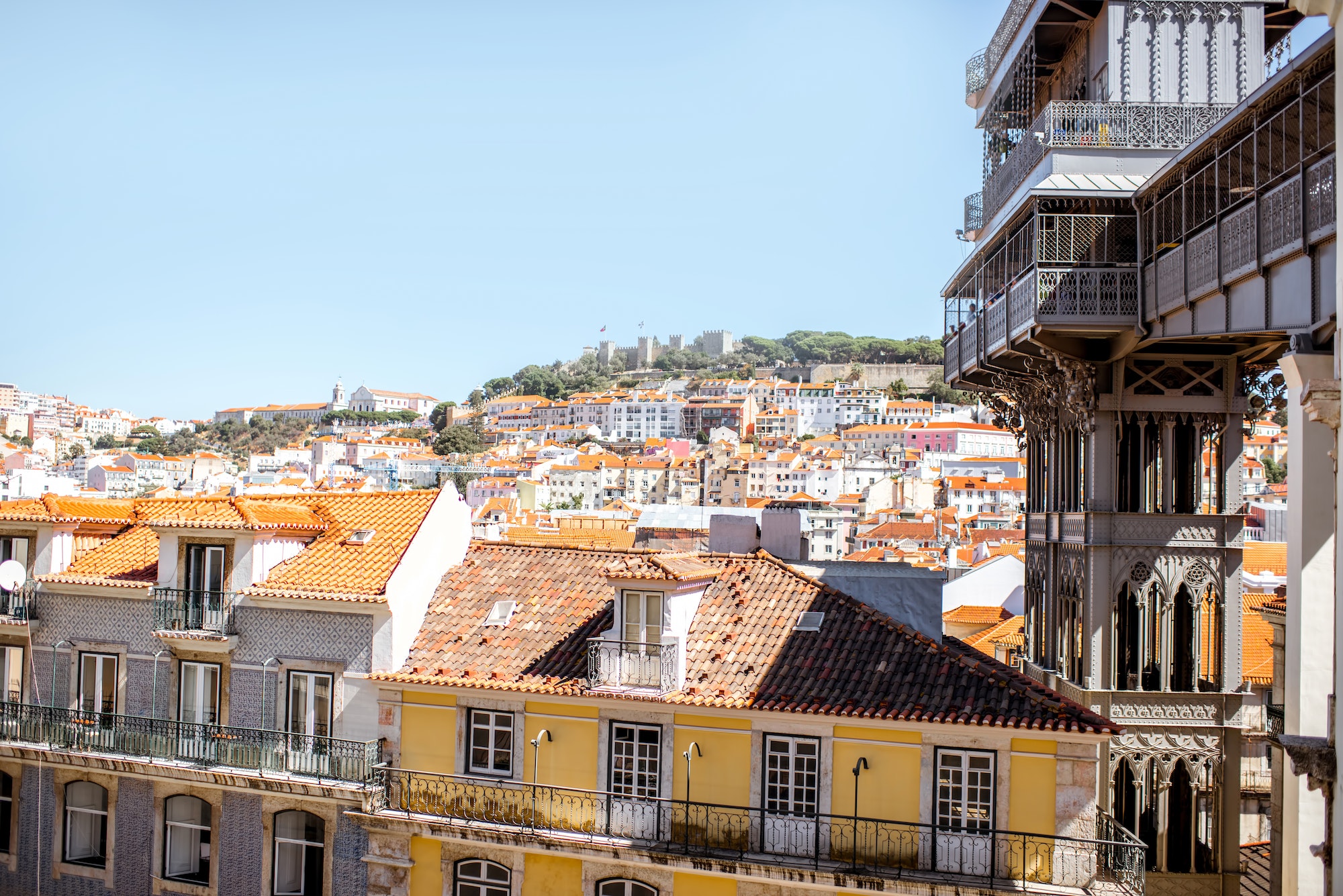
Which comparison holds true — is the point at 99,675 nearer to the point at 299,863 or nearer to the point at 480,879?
the point at 299,863

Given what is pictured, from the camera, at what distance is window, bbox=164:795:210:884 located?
15.9m

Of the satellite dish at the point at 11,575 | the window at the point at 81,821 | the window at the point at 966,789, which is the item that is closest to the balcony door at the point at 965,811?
the window at the point at 966,789

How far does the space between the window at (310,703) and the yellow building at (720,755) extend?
98 centimetres

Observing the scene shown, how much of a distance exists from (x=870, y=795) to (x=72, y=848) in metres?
11.4

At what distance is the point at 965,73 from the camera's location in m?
21.9

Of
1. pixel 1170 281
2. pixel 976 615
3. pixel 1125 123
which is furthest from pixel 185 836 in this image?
pixel 976 615

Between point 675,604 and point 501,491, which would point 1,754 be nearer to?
point 675,604

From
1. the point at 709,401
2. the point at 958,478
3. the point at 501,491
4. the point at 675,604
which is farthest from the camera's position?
the point at 709,401

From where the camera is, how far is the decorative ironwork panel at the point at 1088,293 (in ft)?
48.5

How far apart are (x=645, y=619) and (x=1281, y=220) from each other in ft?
25.4

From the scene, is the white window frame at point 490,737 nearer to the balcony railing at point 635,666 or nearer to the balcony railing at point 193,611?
the balcony railing at point 635,666

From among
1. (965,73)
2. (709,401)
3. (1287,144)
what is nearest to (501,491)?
(709,401)

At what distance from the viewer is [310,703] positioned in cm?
1520

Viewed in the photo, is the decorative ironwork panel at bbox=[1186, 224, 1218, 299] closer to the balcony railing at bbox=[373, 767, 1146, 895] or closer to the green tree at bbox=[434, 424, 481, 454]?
the balcony railing at bbox=[373, 767, 1146, 895]
